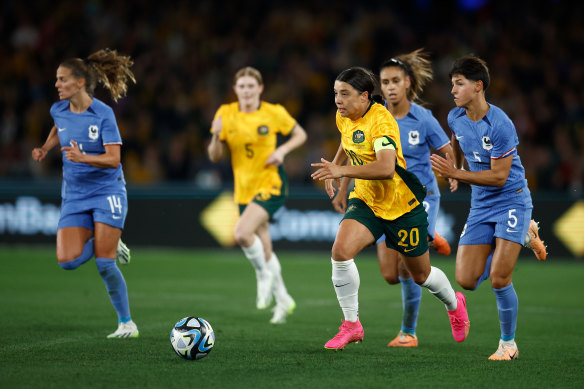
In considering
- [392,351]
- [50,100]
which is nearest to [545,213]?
[392,351]

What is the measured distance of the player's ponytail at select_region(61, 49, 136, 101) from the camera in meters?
7.51

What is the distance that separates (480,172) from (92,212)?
3.47 metres

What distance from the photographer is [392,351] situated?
22.9ft

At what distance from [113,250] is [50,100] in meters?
13.0

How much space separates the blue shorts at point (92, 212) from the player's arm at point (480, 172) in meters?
2.89

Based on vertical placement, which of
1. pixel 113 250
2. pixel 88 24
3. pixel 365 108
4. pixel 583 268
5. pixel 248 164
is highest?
pixel 88 24

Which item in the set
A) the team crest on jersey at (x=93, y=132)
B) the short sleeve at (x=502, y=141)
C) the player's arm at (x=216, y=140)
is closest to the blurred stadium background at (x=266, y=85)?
the player's arm at (x=216, y=140)

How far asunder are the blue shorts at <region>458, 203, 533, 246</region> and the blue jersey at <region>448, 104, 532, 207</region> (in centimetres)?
7

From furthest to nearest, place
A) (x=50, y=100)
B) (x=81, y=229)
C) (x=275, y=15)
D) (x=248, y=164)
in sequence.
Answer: (x=275, y=15) → (x=50, y=100) → (x=248, y=164) → (x=81, y=229)

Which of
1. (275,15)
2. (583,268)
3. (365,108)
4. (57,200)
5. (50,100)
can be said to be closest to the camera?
(365,108)

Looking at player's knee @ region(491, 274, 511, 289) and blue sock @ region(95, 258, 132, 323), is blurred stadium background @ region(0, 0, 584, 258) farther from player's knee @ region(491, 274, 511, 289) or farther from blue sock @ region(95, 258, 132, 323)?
player's knee @ region(491, 274, 511, 289)

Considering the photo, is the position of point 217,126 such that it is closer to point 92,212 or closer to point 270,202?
point 270,202

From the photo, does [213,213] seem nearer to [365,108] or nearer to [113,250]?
[113,250]

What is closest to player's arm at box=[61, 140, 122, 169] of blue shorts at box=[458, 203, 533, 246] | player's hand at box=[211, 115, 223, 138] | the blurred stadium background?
player's hand at box=[211, 115, 223, 138]
